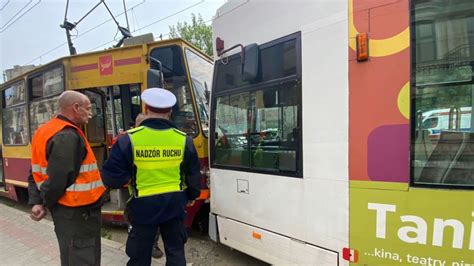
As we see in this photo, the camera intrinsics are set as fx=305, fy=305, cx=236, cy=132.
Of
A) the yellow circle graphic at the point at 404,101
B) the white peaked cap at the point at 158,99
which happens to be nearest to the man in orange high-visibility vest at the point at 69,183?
the white peaked cap at the point at 158,99

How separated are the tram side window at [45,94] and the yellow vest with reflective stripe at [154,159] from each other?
11.2 ft

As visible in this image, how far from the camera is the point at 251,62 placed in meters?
2.74

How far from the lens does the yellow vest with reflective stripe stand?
2.27m

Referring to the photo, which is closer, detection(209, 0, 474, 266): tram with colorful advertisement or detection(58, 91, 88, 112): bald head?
detection(209, 0, 474, 266): tram with colorful advertisement

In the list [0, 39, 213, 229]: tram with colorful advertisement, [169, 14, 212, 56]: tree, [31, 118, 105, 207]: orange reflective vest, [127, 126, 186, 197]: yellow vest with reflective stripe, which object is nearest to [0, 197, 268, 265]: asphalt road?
[0, 39, 213, 229]: tram with colorful advertisement

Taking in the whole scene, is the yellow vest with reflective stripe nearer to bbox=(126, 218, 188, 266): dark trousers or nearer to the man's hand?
bbox=(126, 218, 188, 266): dark trousers

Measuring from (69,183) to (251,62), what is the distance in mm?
1766

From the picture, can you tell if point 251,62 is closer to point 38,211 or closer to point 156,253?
point 38,211

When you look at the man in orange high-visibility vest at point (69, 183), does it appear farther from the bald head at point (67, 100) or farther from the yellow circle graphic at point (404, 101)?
the yellow circle graphic at point (404, 101)

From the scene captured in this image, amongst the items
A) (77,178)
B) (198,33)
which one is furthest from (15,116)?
(198,33)

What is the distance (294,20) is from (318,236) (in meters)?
1.74

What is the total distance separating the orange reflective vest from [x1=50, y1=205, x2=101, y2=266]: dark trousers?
75 millimetres

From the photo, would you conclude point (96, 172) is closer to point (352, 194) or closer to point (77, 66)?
point (352, 194)

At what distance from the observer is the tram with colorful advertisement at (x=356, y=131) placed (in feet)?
5.98
